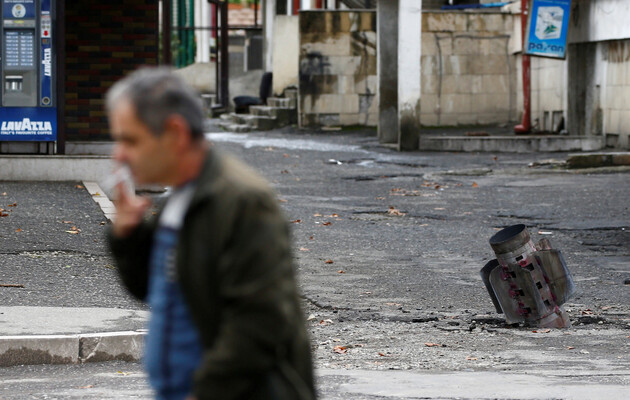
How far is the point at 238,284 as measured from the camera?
8.51 ft

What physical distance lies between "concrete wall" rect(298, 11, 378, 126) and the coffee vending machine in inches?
570

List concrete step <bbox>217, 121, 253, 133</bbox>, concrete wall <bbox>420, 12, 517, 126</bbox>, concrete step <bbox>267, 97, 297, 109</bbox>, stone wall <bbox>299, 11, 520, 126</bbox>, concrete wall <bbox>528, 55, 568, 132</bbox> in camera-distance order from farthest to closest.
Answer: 1. concrete step <bbox>267, 97, 297, 109</bbox>
2. concrete step <bbox>217, 121, 253, 133</bbox>
3. concrete wall <bbox>420, 12, 517, 126</bbox>
4. stone wall <bbox>299, 11, 520, 126</bbox>
5. concrete wall <bbox>528, 55, 568, 132</bbox>

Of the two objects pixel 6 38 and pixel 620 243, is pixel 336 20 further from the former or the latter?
pixel 620 243

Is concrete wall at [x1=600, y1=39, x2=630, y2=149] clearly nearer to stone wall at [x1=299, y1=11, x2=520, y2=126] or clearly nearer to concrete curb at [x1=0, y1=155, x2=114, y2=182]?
stone wall at [x1=299, y1=11, x2=520, y2=126]

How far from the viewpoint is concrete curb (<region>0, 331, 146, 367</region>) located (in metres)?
6.81

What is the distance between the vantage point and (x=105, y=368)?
22.2ft

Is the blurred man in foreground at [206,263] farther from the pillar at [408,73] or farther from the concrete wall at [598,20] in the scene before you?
the pillar at [408,73]

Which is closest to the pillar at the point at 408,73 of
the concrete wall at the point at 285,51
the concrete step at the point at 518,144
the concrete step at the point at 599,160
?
the concrete step at the point at 518,144

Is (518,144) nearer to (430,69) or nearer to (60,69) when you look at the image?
(430,69)

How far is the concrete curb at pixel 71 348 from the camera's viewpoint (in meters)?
6.81

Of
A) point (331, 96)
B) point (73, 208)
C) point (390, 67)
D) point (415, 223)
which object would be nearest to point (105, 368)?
point (73, 208)

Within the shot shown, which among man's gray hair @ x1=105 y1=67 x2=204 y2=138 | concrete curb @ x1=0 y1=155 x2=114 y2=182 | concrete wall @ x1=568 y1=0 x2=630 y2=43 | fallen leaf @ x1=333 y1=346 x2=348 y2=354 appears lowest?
fallen leaf @ x1=333 y1=346 x2=348 y2=354

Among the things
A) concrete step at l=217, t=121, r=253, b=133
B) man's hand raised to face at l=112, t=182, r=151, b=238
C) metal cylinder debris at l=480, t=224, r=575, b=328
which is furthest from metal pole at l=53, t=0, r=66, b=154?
concrete step at l=217, t=121, r=253, b=133

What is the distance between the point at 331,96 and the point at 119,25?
1268 cm
